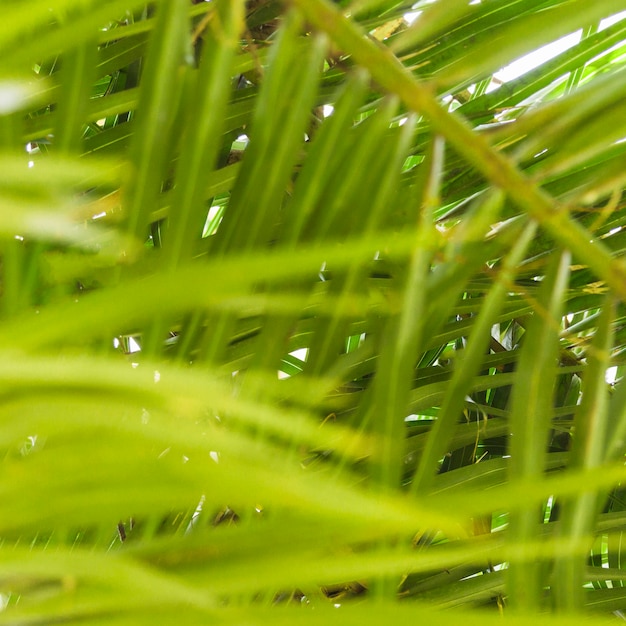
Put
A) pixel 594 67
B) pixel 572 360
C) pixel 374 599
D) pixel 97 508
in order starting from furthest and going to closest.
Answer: pixel 594 67 → pixel 572 360 → pixel 374 599 → pixel 97 508

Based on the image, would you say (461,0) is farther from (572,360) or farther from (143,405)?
(572,360)

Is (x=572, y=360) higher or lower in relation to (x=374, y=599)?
higher

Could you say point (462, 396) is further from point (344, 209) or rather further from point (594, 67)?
point (594, 67)

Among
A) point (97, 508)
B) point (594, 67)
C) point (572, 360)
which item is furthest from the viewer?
point (594, 67)

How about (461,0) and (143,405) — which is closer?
(143,405)

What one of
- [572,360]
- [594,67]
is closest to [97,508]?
[572,360]

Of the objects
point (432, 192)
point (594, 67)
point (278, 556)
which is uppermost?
point (594, 67)
